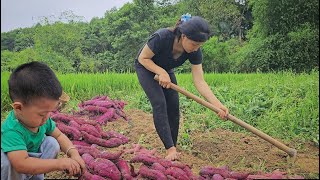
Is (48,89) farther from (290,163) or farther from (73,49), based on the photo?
(73,49)

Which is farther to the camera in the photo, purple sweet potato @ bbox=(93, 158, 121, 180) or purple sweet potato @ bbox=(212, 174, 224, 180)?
purple sweet potato @ bbox=(212, 174, 224, 180)

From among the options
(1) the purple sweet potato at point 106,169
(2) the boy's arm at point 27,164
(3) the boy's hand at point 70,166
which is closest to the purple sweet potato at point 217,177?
(1) the purple sweet potato at point 106,169

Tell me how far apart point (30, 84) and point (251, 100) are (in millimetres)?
3189

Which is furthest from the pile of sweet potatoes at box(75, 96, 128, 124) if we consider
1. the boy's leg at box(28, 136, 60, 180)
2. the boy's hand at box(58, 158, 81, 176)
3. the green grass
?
the boy's hand at box(58, 158, 81, 176)

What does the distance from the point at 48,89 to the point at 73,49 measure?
4.88m

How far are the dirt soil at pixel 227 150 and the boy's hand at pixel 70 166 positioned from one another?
807 mm

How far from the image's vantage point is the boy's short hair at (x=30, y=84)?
154cm

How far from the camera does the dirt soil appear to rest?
2.56m

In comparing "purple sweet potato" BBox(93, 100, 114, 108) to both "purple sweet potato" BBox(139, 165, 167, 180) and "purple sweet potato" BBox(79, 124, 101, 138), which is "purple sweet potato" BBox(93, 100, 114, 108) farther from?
"purple sweet potato" BBox(139, 165, 167, 180)

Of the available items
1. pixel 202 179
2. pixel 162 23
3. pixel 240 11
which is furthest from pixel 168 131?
pixel 240 11

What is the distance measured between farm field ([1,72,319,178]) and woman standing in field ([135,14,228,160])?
0.30 m

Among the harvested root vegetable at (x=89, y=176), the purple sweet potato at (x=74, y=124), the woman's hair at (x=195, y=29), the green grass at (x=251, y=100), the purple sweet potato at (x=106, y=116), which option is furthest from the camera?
the purple sweet potato at (x=106, y=116)

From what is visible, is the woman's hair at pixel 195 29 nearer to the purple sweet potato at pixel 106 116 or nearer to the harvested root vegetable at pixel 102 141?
the harvested root vegetable at pixel 102 141

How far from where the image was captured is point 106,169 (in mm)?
1929
